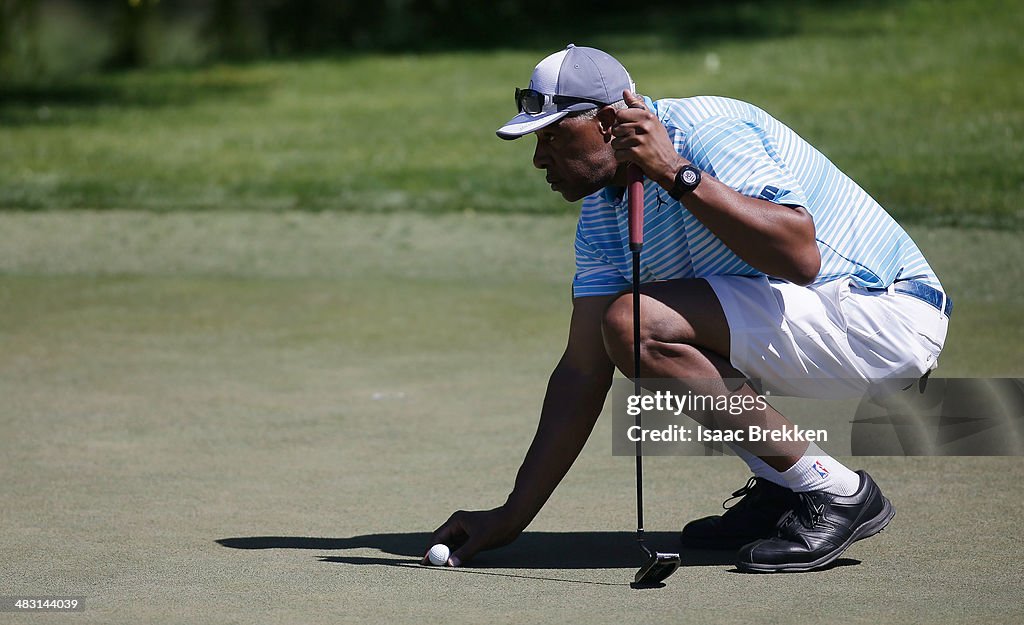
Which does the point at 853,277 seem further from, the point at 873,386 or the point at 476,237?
the point at 476,237

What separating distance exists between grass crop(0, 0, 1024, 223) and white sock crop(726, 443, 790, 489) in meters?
6.03

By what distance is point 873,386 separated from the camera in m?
4.19

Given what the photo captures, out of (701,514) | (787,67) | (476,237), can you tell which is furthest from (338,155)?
(701,514)

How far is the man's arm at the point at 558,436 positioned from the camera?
416 cm

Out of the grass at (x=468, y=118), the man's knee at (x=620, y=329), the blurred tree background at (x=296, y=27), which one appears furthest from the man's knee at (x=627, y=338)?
the blurred tree background at (x=296, y=27)

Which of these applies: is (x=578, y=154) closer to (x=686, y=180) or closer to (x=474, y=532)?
(x=686, y=180)

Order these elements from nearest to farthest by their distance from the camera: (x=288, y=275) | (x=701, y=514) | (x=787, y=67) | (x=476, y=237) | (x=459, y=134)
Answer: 1. (x=701, y=514)
2. (x=288, y=275)
3. (x=476, y=237)
4. (x=459, y=134)
5. (x=787, y=67)

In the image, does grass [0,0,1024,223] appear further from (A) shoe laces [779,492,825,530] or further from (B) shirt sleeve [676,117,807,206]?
(B) shirt sleeve [676,117,807,206]

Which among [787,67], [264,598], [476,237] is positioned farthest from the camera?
[787,67]

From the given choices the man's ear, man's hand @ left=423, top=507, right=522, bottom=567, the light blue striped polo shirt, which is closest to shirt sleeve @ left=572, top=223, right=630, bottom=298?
the light blue striped polo shirt

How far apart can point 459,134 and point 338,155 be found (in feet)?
4.54
